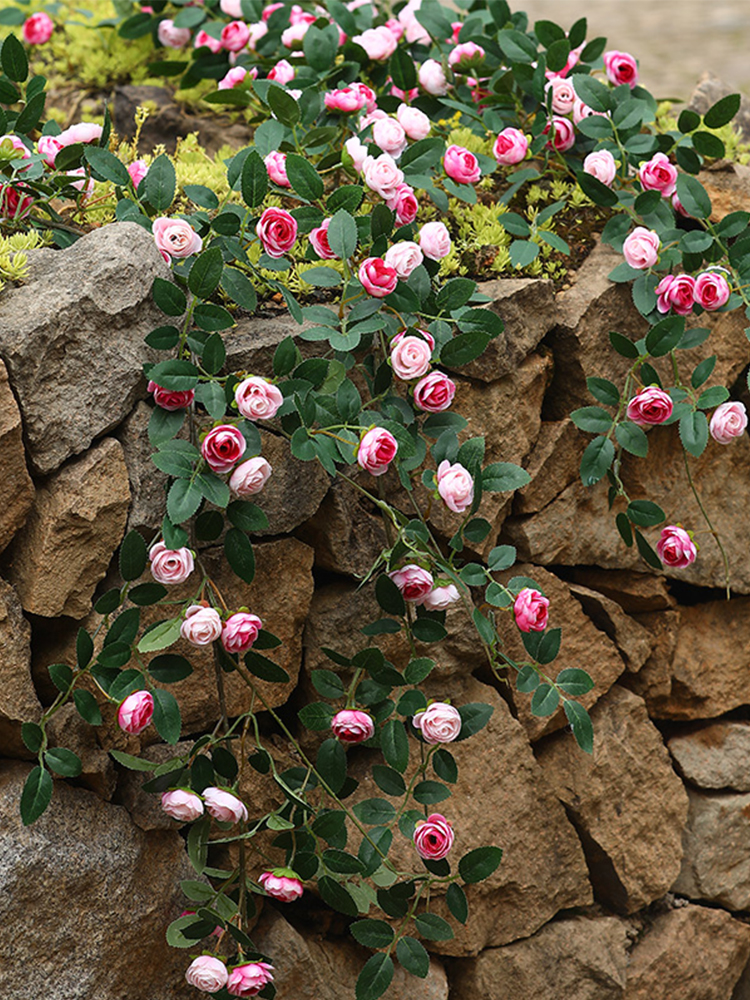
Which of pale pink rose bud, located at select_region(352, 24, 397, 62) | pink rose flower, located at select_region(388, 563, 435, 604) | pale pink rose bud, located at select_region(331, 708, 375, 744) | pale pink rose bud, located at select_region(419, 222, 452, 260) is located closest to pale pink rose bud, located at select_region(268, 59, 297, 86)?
pale pink rose bud, located at select_region(352, 24, 397, 62)

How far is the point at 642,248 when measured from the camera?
1.63 m

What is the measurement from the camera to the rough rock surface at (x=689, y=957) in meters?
1.76

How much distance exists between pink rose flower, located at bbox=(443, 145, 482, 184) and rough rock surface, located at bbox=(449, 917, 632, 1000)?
1278 mm

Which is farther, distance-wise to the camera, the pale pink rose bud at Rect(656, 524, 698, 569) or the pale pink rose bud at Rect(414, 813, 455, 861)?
the pale pink rose bud at Rect(656, 524, 698, 569)

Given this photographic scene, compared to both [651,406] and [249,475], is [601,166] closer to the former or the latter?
[651,406]

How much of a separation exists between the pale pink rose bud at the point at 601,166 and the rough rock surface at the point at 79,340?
2.63 feet

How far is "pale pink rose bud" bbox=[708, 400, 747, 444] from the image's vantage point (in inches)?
61.4

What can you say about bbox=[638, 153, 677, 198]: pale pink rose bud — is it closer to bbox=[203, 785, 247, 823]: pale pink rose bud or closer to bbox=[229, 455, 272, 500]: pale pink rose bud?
bbox=[229, 455, 272, 500]: pale pink rose bud

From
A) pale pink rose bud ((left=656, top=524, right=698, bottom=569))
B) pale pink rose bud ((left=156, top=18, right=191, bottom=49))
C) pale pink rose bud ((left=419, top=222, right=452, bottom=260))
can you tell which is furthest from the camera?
pale pink rose bud ((left=156, top=18, right=191, bottom=49))

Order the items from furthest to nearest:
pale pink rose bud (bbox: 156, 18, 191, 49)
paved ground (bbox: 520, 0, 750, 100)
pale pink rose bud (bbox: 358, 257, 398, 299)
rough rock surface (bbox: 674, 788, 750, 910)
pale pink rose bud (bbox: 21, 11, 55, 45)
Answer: paved ground (bbox: 520, 0, 750, 100) < pale pink rose bud (bbox: 21, 11, 55, 45) < pale pink rose bud (bbox: 156, 18, 191, 49) < rough rock surface (bbox: 674, 788, 750, 910) < pale pink rose bud (bbox: 358, 257, 398, 299)

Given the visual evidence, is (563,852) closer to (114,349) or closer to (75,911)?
(75,911)

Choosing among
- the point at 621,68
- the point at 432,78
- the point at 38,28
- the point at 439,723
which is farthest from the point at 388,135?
the point at 38,28

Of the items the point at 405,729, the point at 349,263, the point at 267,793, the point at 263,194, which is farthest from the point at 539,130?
the point at 267,793

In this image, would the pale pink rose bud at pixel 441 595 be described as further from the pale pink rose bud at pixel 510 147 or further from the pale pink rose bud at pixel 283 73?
the pale pink rose bud at pixel 283 73
